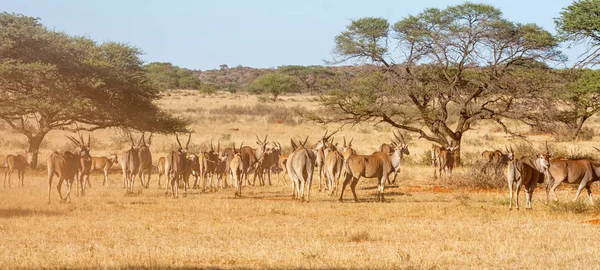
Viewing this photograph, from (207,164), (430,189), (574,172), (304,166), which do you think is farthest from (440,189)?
(207,164)

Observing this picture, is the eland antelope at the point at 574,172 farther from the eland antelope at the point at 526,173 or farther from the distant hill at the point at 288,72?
the distant hill at the point at 288,72

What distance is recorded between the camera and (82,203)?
796 inches

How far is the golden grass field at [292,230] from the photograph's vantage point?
12305mm

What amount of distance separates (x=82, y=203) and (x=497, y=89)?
57.0ft

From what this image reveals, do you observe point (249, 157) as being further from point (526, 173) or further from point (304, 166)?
point (526, 173)

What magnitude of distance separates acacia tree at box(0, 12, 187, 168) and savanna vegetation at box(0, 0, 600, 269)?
74 mm

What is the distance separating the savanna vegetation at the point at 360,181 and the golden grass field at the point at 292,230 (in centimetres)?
5

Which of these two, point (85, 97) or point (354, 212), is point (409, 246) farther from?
point (85, 97)

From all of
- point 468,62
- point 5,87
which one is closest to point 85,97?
point 5,87

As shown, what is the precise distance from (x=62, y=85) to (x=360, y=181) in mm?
12508

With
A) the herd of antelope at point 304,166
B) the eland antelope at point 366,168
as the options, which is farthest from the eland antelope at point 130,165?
the eland antelope at point 366,168

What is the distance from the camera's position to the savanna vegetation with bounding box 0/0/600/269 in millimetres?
13047

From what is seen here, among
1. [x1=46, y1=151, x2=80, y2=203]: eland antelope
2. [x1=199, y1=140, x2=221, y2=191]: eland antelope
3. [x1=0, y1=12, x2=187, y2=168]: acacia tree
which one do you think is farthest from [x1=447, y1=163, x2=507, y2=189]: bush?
[x1=0, y1=12, x2=187, y2=168]: acacia tree

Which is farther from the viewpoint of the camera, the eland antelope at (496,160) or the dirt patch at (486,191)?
the eland antelope at (496,160)
